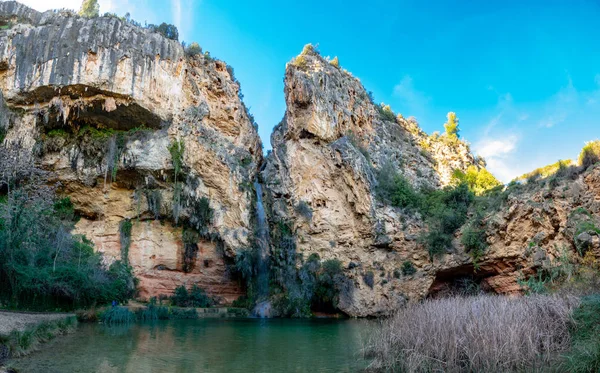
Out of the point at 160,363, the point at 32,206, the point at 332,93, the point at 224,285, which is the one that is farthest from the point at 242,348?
the point at 332,93

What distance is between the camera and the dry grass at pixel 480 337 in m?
6.02

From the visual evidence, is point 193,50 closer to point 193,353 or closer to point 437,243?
point 437,243

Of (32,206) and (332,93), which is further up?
(332,93)

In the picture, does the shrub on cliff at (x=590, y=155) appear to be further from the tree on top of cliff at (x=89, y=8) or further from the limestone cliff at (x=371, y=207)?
the tree on top of cliff at (x=89, y=8)

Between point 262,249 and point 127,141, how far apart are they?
38.9 feet

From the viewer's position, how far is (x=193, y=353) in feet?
31.7

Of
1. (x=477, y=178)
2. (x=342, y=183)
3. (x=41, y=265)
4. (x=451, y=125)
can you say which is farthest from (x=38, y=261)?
(x=451, y=125)

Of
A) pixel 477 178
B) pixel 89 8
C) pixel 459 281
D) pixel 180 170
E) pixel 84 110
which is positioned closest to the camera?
pixel 459 281

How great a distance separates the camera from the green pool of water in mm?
7926

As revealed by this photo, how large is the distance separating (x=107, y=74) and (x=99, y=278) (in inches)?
539

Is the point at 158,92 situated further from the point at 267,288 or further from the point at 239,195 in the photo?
the point at 267,288

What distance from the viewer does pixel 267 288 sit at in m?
26.7

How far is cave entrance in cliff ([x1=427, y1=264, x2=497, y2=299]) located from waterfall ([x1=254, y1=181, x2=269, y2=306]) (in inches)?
409

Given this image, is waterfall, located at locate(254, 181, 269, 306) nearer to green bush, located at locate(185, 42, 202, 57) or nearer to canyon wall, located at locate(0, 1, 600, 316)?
canyon wall, located at locate(0, 1, 600, 316)
